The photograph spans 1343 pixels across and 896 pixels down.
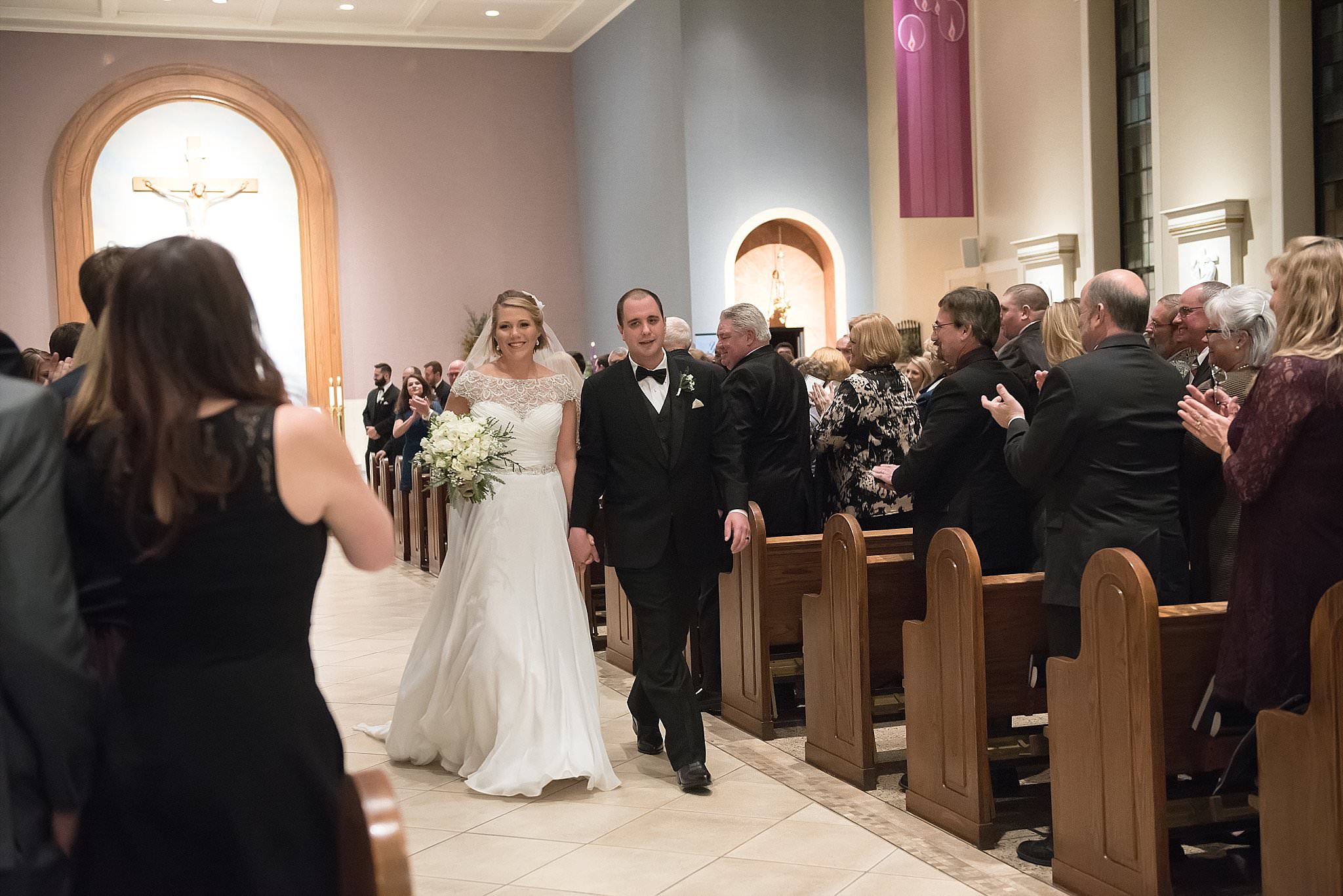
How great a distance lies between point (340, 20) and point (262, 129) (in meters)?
1.74

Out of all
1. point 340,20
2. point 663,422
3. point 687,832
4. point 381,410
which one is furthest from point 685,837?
point 340,20

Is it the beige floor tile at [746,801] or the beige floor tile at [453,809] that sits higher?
the beige floor tile at [453,809]

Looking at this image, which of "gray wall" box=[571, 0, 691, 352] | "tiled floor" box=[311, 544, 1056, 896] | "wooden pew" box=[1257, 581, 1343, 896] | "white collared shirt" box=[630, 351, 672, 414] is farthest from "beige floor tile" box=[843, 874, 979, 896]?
"gray wall" box=[571, 0, 691, 352]

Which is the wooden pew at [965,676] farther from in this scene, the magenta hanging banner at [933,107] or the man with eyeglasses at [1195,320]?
the magenta hanging banner at [933,107]

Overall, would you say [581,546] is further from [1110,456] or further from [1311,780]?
[1311,780]

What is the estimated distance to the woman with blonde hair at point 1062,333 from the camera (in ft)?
16.5

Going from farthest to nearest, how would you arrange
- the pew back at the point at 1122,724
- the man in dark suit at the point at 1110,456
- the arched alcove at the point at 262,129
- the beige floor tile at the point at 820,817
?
the arched alcove at the point at 262,129
the beige floor tile at the point at 820,817
the man in dark suit at the point at 1110,456
the pew back at the point at 1122,724

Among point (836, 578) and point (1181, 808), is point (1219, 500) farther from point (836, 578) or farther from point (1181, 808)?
point (836, 578)

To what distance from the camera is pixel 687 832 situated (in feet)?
14.6

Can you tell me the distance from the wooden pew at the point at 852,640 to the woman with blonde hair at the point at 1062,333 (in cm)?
95

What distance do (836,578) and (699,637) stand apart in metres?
1.51

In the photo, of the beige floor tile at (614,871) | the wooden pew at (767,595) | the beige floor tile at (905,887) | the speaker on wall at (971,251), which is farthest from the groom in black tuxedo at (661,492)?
the speaker on wall at (971,251)

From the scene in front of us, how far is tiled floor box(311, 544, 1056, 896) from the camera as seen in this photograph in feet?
12.9

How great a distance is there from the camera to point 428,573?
11469 millimetres
